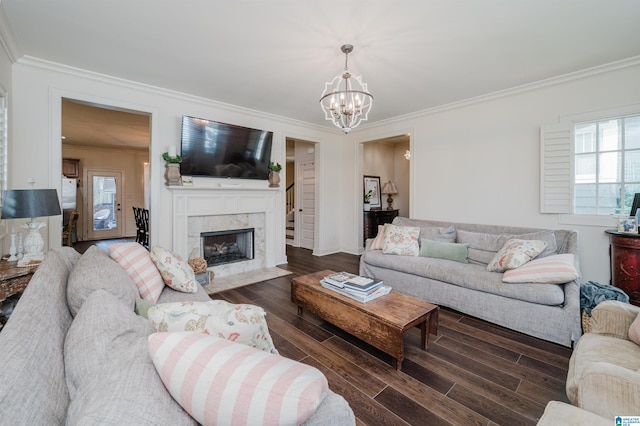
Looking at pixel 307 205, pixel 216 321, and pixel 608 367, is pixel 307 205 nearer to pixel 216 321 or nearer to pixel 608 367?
pixel 216 321

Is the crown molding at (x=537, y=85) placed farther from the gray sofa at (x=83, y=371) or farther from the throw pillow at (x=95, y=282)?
the throw pillow at (x=95, y=282)

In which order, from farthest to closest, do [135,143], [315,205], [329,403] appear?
[135,143] < [315,205] < [329,403]

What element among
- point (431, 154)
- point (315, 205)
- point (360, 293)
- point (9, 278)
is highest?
point (431, 154)

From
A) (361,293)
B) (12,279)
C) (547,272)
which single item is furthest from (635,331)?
(12,279)

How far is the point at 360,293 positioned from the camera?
2.31m

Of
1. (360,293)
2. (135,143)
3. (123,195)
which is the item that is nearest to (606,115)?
(360,293)

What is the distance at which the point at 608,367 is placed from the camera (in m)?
1.06

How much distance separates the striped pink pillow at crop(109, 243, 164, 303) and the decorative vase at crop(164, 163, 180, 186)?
1.83 metres

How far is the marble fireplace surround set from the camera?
3.87 metres

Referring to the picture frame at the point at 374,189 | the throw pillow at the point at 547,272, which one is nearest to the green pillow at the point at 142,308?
the throw pillow at the point at 547,272

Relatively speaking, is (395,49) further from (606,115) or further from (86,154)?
(86,154)

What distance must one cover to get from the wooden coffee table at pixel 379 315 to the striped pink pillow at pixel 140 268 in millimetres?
1249

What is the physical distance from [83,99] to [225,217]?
2169mm

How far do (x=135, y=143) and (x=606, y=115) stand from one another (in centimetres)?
866
